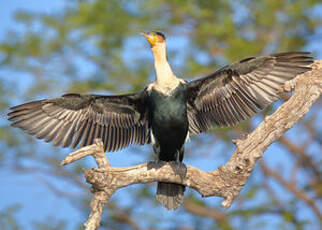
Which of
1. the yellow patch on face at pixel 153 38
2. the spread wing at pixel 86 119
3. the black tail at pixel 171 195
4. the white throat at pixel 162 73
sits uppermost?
the yellow patch on face at pixel 153 38

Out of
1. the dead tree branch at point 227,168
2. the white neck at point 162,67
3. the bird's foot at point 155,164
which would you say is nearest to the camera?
the dead tree branch at point 227,168

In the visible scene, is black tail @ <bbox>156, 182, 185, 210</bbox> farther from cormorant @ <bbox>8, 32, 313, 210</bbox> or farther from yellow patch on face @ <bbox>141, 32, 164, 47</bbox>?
yellow patch on face @ <bbox>141, 32, 164, 47</bbox>

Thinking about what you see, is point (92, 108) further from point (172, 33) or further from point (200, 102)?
point (172, 33)

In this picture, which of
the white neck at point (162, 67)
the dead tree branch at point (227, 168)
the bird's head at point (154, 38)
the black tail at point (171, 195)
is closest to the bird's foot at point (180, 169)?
the dead tree branch at point (227, 168)

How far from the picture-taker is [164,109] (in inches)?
174

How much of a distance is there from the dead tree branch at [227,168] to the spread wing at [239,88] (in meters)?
0.25

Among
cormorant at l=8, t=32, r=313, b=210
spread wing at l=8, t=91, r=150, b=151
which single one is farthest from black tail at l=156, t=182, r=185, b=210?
spread wing at l=8, t=91, r=150, b=151

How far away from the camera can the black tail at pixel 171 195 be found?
4.53m

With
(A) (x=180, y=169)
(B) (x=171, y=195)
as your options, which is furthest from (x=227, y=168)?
(B) (x=171, y=195)

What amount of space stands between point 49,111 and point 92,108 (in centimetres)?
41

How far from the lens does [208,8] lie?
10.1 m

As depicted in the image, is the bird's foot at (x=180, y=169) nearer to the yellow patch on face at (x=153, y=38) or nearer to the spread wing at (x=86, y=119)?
the spread wing at (x=86, y=119)

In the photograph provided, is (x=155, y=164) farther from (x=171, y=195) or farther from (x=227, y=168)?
(x=227, y=168)

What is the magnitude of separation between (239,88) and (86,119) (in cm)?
149
